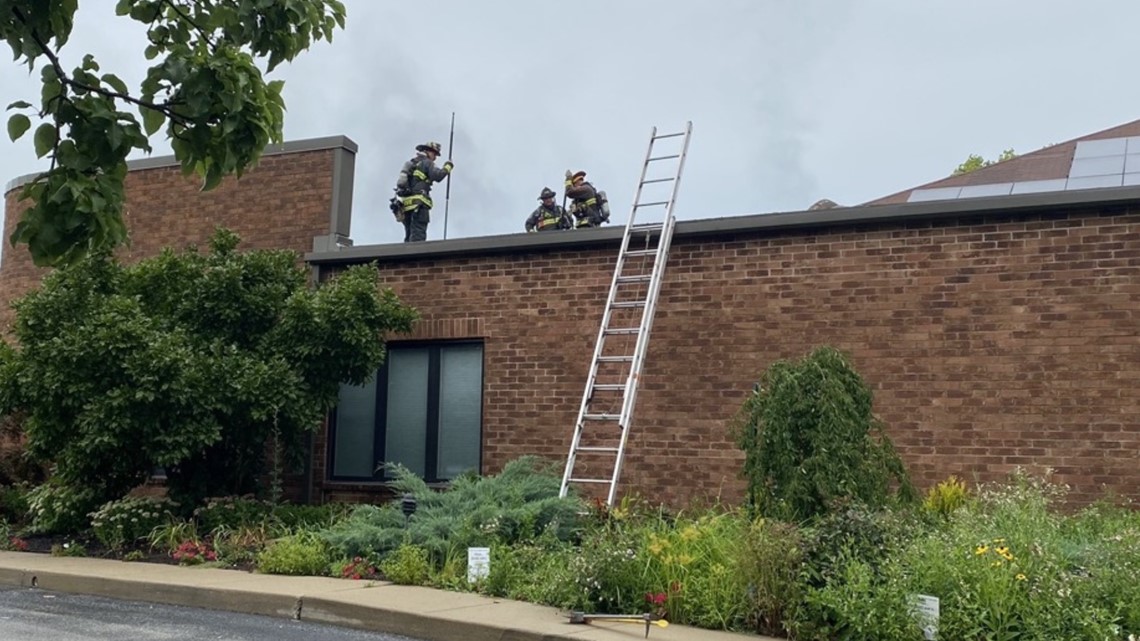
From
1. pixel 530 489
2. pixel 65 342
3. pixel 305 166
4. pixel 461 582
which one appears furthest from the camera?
pixel 305 166

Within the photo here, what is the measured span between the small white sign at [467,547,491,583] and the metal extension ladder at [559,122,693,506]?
9.05 ft

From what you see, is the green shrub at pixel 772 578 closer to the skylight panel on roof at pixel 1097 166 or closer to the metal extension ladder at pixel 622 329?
the metal extension ladder at pixel 622 329

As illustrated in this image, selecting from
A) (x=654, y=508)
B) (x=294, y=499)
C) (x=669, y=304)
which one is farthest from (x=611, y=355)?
(x=294, y=499)

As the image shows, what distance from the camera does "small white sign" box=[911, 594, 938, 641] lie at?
7.38m

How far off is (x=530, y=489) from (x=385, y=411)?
373cm

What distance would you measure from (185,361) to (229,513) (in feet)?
6.06

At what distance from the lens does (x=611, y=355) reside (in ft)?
43.8

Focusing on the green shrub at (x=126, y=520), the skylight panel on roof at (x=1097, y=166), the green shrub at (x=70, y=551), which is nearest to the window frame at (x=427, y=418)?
the green shrub at (x=126, y=520)

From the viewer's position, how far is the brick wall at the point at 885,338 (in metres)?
11.3

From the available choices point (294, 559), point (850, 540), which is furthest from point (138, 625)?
point (850, 540)

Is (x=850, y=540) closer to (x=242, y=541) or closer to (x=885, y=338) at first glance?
(x=885, y=338)

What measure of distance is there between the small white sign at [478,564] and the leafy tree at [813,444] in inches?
87.9

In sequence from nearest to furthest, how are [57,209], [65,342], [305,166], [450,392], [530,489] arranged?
1. [57,209]
2. [530,489]
3. [65,342]
4. [450,392]
5. [305,166]

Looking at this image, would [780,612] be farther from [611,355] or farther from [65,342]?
[65,342]
